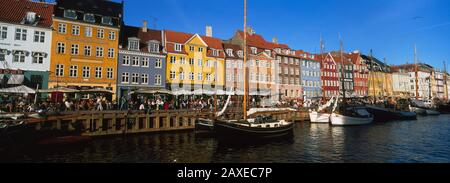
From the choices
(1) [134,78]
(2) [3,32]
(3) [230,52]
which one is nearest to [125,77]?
(1) [134,78]

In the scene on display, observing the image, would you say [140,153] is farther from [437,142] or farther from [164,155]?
[437,142]

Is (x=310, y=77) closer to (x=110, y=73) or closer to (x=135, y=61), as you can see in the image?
(x=135, y=61)

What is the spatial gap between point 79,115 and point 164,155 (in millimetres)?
12078

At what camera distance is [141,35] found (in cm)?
4484

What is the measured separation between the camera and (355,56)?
87.2 metres

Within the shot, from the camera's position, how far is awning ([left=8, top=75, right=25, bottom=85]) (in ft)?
107

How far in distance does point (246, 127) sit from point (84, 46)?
28.3 meters

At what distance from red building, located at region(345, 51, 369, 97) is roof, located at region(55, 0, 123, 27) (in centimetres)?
7295

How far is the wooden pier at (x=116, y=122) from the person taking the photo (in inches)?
943

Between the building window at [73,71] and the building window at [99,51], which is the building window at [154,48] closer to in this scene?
the building window at [99,51]

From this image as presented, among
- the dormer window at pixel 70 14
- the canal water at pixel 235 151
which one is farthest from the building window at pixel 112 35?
the canal water at pixel 235 151

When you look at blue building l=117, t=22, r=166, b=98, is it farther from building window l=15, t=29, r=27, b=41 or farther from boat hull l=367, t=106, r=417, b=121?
boat hull l=367, t=106, r=417, b=121

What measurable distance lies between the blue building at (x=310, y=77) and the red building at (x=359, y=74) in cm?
2062
